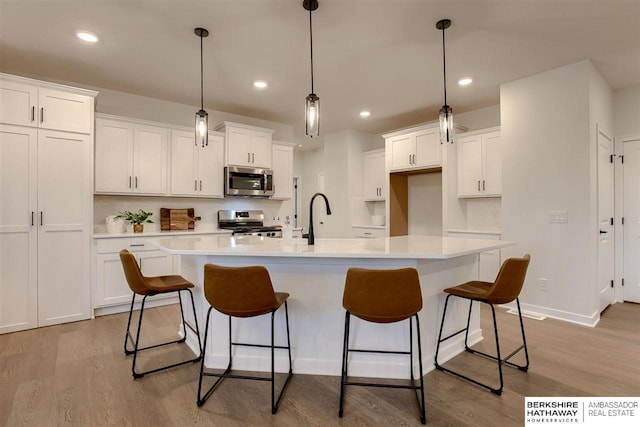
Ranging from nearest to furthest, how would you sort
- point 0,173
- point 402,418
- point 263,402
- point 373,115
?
point 402,418
point 263,402
point 0,173
point 373,115

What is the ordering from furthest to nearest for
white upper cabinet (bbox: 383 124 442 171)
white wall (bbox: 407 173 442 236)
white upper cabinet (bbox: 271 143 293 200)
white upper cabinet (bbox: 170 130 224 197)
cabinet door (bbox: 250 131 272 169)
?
white wall (bbox: 407 173 442 236) < white upper cabinet (bbox: 271 143 293 200) < cabinet door (bbox: 250 131 272 169) < white upper cabinet (bbox: 383 124 442 171) < white upper cabinet (bbox: 170 130 224 197)

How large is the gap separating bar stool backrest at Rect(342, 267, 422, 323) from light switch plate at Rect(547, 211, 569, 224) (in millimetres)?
2570

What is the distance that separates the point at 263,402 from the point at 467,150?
401 cm

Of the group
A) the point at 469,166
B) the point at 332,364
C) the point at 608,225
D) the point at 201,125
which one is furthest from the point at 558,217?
the point at 201,125

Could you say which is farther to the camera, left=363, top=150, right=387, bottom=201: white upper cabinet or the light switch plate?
left=363, top=150, right=387, bottom=201: white upper cabinet

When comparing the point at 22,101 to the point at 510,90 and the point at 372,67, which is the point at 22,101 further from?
the point at 510,90

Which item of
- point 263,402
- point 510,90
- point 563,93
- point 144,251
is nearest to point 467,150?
point 510,90

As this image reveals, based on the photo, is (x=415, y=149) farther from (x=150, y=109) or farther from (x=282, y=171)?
(x=150, y=109)

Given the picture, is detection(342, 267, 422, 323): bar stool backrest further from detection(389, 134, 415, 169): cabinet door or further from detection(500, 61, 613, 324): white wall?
detection(389, 134, 415, 169): cabinet door

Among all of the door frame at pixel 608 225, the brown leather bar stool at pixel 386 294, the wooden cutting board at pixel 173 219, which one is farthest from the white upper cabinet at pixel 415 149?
the brown leather bar stool at pixel 386 294

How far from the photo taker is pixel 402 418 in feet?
6.06

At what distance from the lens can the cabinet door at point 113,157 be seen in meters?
3.78

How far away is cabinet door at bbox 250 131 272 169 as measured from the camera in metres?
4.89

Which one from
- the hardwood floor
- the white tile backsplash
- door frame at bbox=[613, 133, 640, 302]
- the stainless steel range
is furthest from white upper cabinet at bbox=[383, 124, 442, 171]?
the hardwood floor
